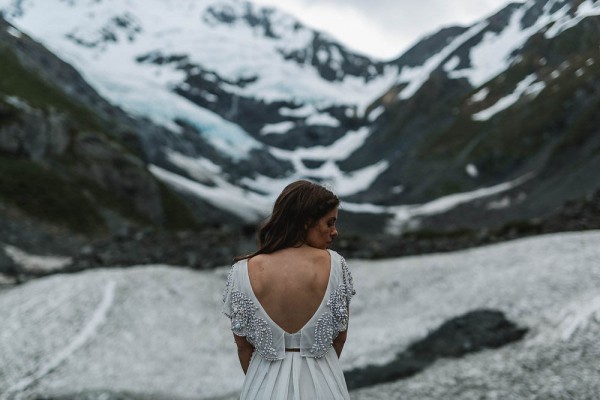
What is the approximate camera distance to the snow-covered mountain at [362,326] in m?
12.3

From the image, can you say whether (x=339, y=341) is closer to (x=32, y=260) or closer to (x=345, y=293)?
(x=345, y=293)

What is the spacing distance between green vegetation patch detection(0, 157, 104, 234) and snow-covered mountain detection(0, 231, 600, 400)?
105ft

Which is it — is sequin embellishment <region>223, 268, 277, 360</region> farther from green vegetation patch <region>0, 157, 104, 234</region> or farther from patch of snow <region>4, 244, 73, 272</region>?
green vegetation patch <region>0, 157, 104, 234</region>

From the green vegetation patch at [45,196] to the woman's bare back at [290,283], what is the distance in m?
51.3

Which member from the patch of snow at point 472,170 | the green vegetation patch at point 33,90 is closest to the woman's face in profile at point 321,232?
the green vegetation patch at point 33,90

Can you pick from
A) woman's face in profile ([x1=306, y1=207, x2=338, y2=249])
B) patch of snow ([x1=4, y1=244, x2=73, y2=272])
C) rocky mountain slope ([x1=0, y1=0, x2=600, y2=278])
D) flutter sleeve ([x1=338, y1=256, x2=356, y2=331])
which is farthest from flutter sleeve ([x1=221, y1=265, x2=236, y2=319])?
patch of snow ([x1=4, y1=244, x2=73, y2=272])

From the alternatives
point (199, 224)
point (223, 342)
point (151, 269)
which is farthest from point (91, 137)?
point (223, 342)

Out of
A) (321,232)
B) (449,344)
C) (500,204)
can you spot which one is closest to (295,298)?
(321,232)

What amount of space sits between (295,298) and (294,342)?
0.38 m

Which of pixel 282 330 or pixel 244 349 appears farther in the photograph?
pixel 244 349

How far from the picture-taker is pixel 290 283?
4551 mm

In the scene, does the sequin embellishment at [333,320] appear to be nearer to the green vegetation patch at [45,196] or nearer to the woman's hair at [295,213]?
the woman's hair at [295,213]

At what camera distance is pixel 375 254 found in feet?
85.0

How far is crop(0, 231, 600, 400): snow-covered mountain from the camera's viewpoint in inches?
485
